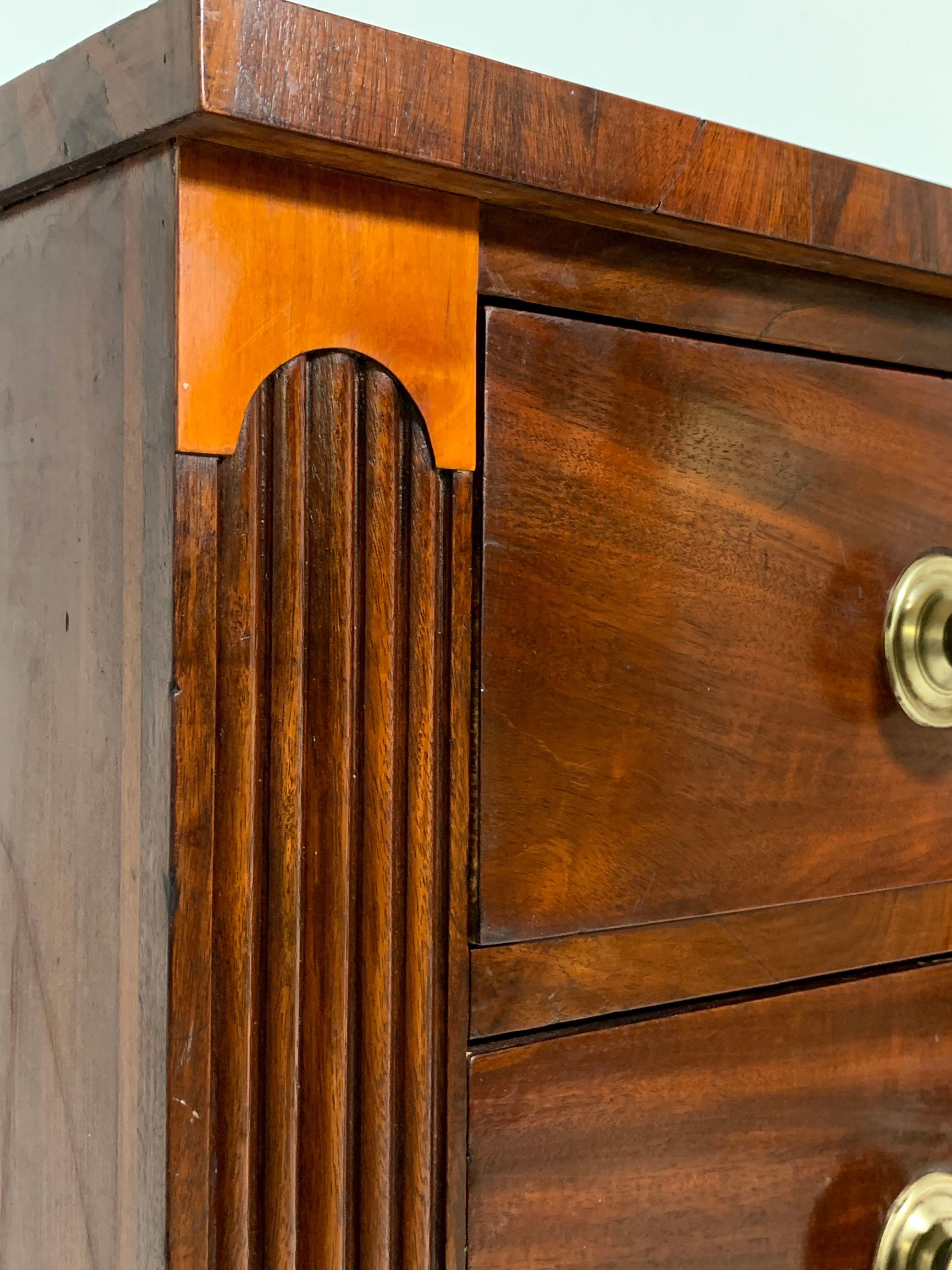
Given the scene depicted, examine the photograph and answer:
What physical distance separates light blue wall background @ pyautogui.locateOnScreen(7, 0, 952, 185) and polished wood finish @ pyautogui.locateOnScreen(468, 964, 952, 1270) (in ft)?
2.24

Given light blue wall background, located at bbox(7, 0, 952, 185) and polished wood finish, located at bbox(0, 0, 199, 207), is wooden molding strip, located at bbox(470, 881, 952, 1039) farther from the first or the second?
light blue wall background, located at bbox(7, 0, 952, 185)

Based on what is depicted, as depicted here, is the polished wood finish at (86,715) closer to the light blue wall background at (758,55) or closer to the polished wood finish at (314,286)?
the polished wood finish at (314,286)

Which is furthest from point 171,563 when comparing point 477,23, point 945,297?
point 477,23

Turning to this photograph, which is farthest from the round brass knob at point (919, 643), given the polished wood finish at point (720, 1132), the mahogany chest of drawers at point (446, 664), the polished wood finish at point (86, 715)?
the polished wood finish at point (86, 715)

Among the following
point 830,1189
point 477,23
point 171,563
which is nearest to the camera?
point 171,563

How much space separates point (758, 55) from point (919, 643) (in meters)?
0.73

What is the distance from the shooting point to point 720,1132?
46 centimetres

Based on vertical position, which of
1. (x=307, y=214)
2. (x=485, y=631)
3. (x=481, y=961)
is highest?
(x=307, y=214)

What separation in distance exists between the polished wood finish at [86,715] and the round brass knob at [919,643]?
285 millimetres

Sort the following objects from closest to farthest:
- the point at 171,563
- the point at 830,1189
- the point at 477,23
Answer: the point at 171,563
the point at 830,1189
the point at 477,23

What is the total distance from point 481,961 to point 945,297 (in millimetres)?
316

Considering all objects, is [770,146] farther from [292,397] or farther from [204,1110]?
[204,1110]

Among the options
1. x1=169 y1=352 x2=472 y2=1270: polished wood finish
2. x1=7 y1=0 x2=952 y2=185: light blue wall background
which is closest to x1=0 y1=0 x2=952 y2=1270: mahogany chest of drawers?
x1=169 y1=352 x2=472 y2=1270: polished wood finish

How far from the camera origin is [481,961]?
408mm
